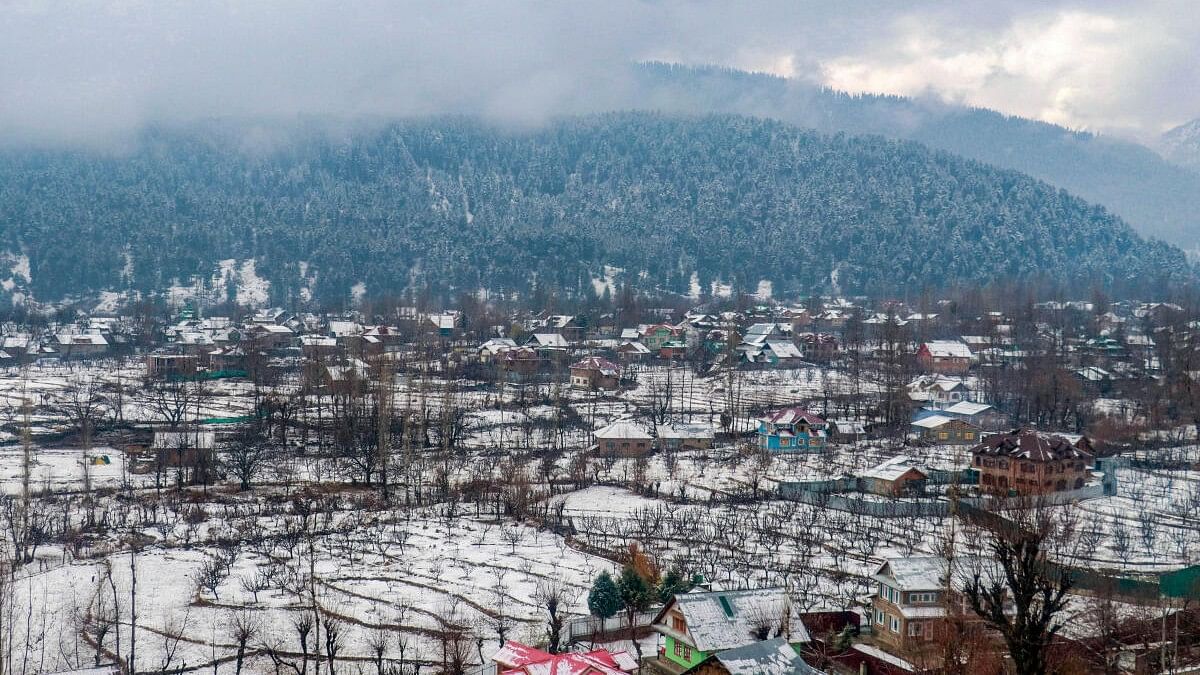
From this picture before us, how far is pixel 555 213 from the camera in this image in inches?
5002

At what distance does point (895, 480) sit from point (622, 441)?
9.02 meters

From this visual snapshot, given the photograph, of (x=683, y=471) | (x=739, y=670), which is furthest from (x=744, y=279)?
(x=739, y=670)

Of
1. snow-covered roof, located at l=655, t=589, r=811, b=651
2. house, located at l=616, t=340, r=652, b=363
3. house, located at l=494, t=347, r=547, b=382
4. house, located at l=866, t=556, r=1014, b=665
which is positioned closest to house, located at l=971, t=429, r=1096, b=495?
house, located at l=866, t=556, r=1014, b=665

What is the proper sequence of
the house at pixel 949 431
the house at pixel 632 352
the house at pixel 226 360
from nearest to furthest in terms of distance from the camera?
the house at pixel 949 431, the house at pixel 226 360, the house at pixel 632 352

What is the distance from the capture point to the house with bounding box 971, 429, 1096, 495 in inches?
1088

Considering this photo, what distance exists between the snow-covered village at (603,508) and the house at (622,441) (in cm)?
8

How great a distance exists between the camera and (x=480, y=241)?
4176 inches

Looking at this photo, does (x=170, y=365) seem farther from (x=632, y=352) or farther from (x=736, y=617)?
(x=736, y=617)

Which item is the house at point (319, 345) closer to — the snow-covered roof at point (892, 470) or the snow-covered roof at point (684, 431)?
the snow-covered roof at point (684, 431)

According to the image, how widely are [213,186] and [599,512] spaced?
130775 millimetres

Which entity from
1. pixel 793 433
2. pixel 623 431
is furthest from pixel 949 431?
pixel 623 431

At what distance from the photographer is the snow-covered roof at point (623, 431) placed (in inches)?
1300

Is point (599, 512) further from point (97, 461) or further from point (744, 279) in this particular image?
point (744, 279)

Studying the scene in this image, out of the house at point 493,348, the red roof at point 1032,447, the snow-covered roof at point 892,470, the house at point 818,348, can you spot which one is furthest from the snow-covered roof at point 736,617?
the house at point 818,348
